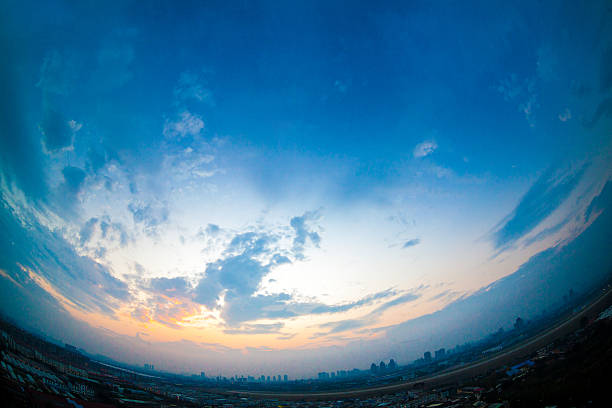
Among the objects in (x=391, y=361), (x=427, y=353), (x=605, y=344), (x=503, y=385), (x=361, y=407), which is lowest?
(x=391, y=361)

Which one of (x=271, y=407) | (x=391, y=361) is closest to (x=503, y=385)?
(x=271, y=407)

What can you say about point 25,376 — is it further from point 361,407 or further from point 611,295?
point 611,295

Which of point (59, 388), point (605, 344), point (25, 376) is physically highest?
point (25, 376)

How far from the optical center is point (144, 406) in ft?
87.8

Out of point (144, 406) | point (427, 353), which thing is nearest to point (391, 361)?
point (427, 353)

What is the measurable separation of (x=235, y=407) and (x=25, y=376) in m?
31.3

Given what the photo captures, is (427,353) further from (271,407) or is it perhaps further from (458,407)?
(458,407)

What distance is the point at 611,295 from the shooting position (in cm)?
3700

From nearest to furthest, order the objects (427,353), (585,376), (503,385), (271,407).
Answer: (585,376), (503,385), (271,407), (427,353)

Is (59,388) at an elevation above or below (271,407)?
above

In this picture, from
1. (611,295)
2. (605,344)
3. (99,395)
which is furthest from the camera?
(611,295)

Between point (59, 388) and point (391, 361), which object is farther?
point (391, 361)

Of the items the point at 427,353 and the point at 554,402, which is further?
the point at 427,353

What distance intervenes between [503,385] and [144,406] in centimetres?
4211
